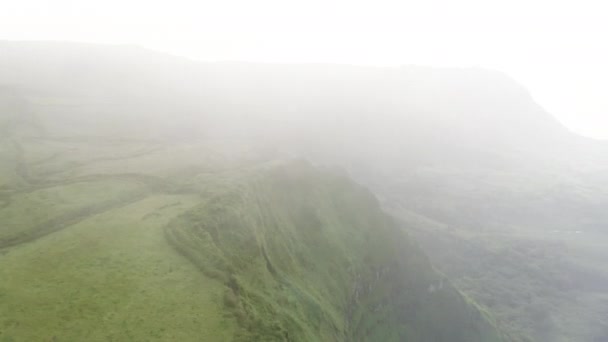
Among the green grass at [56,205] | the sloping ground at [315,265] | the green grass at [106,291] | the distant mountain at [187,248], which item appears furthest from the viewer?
the sloping ground at [315,265]

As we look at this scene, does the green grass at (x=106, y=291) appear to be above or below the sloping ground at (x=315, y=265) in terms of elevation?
above

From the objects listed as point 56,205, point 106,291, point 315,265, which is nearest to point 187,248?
point 106,291

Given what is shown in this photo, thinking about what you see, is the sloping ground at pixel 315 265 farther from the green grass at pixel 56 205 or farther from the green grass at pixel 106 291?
the green grass at pixel 56 205

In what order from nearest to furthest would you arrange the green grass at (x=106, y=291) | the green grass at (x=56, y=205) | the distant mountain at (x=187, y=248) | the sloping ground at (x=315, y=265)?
the green grass at (x=106, y=291)
the distant mountain at (x=187, y=248)
the green grass at (x=56, y=205)
the sloping ground at (x=315, y=265)

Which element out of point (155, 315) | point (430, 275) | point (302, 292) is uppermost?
point (155, 315)

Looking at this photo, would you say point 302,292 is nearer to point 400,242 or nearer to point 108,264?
point 108,264

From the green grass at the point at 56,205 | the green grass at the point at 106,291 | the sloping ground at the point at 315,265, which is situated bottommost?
the sloping ground at the point at 315,265

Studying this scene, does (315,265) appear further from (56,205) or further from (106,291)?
(106,291)

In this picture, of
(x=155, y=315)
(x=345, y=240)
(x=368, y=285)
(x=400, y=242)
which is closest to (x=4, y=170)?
(x=155, y=315)

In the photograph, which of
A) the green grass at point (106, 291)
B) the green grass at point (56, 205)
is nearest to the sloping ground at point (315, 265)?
the green grass at point (106, 291)
